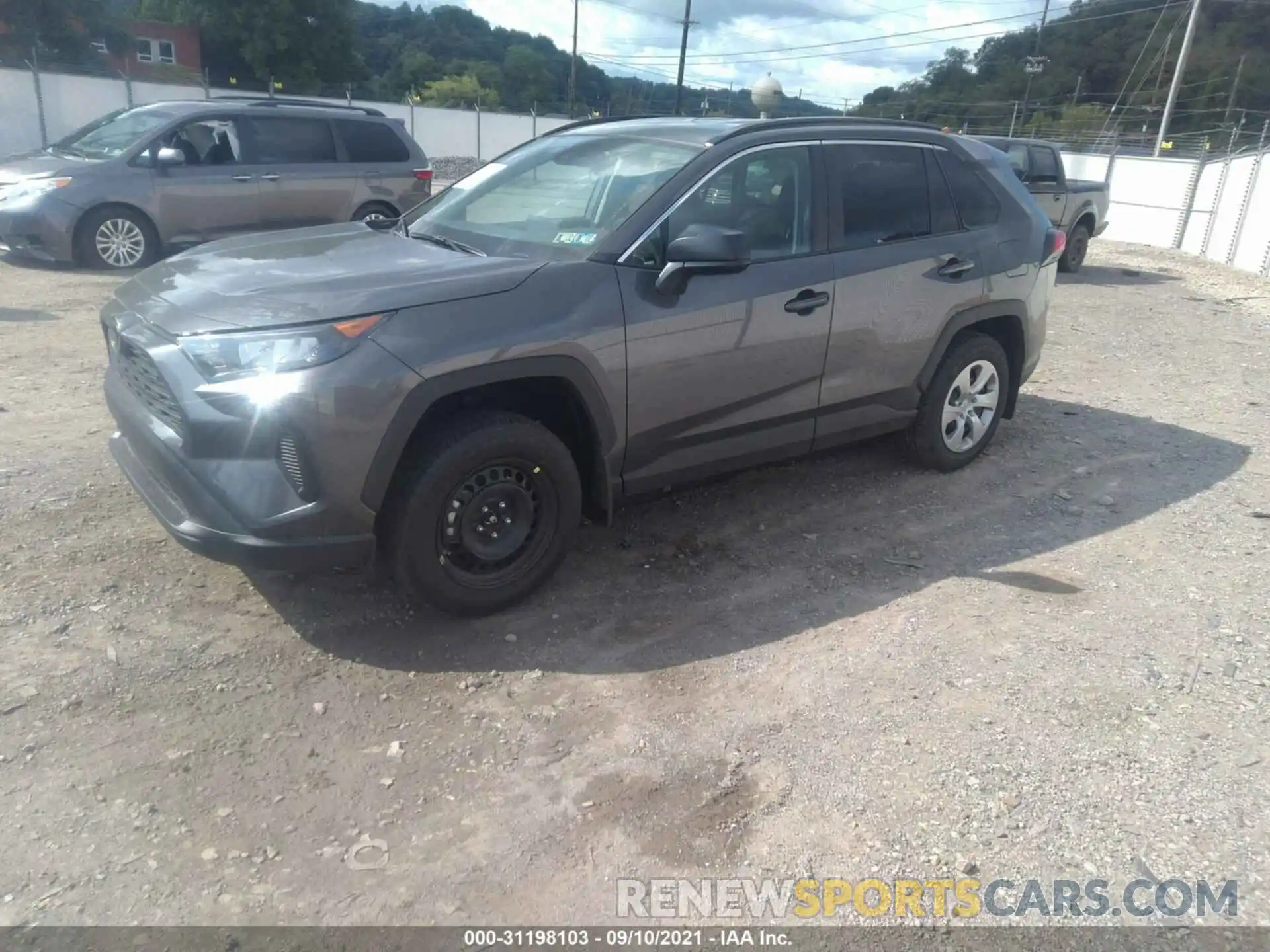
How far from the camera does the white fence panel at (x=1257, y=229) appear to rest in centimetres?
1591

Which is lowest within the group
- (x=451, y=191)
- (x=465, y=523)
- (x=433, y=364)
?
(x=465, y=523)

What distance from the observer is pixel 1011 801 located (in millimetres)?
2869

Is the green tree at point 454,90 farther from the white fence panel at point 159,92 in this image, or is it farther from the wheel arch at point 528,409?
the wheel arch at point 528,409

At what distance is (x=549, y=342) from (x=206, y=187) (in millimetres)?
8142

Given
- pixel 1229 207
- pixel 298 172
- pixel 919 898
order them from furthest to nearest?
pixel 1229 207 < pixel 298 172 < pixel 919 898

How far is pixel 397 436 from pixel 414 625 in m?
0.87

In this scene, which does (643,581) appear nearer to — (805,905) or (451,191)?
(805,905)

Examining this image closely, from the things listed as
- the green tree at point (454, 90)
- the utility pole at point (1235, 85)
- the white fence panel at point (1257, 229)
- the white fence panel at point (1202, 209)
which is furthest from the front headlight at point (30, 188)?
the green tree at point (454, 90)

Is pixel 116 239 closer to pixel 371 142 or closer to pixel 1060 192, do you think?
pixel 371 142

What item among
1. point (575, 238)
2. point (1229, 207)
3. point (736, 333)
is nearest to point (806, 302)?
point (736, 333)

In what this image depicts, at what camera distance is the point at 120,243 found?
31.9 ft

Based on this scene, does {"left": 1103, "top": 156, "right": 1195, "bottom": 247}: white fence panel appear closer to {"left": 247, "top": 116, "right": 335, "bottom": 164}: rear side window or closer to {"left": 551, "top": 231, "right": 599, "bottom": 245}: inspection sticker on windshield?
{"left": 247, "top": 116, "right": 335, "bottom": 164}: rear side window

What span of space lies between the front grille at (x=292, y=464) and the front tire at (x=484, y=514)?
0.34 metres

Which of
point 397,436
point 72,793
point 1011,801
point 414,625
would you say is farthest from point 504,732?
point 1011,801
